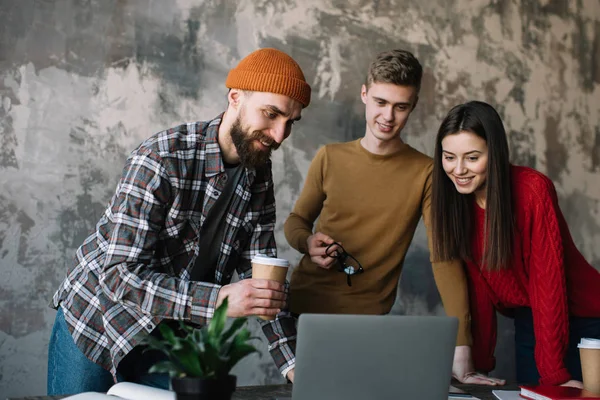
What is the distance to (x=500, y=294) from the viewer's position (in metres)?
2.49

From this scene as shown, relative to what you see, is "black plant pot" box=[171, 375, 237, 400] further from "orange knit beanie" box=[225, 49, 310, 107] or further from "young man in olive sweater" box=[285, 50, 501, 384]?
"young man in olive sweater" box=[285, 50, 501, 384]

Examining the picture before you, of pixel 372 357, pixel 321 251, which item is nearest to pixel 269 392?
pixel 372 357

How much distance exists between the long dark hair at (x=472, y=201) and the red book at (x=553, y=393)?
2.12 feet

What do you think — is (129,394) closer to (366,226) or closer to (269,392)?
(269,392)

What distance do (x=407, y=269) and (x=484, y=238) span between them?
1716 mm

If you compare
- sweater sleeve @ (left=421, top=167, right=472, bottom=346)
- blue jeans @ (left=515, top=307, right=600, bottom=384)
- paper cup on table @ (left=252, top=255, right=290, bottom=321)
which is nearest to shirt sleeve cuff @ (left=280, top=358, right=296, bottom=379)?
paper cup on table @ (left=252, top=255, right=290, bottom=321)

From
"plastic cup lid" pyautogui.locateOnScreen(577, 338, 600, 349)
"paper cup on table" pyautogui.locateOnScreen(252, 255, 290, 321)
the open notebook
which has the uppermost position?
"paper cup on table" pyautogui.locateOnScreen(252, 255, 290, 321)

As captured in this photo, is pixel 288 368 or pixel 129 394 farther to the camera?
pixel 288 368

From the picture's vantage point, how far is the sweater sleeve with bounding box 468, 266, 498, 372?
8.39 feet

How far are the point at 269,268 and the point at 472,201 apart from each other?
1110 mm

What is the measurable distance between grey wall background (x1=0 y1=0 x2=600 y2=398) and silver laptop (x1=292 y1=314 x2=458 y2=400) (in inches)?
95.4

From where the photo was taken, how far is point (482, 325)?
257 cm

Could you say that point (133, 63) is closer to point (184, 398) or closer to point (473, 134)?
point (473, 134)

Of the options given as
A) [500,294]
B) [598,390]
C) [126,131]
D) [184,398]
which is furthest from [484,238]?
[126,131]
